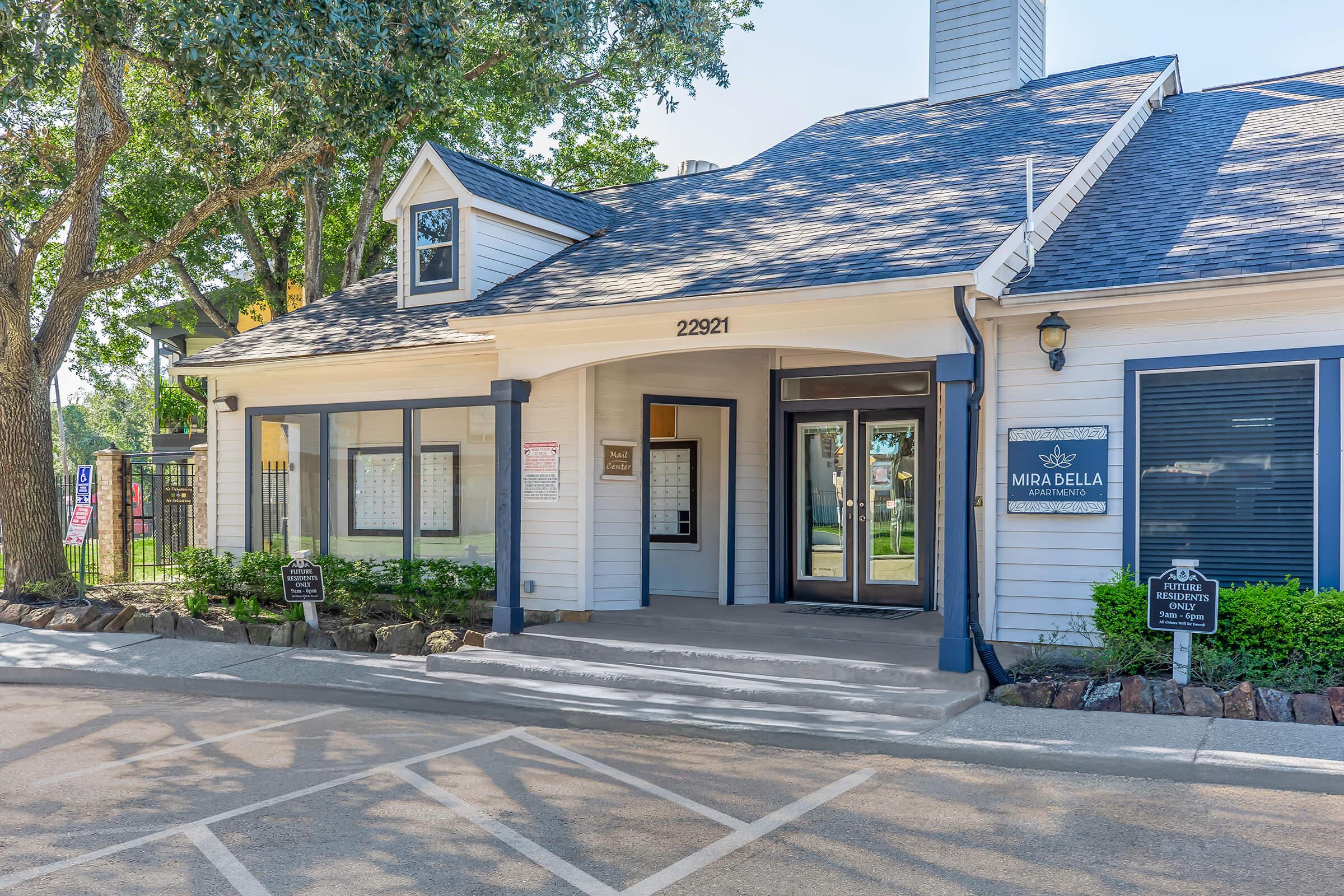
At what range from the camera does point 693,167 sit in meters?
16.7

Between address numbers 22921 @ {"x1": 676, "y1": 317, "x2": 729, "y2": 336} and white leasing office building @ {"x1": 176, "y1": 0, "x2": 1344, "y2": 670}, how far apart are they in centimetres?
5

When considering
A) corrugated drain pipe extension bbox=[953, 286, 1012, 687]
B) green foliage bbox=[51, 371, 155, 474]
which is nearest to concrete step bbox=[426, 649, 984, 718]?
corrugated drain pipe extension bbox=[953, 286, 1012, 687]

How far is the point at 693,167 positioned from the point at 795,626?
9.07 metres

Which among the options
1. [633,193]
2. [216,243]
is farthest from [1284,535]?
[216,243]

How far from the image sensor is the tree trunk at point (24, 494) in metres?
13.1

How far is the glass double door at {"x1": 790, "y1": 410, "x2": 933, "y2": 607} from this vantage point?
1100 centimetres

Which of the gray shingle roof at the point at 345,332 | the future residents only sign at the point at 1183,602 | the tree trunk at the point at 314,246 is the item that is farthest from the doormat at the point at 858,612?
the tree trunk at the point at 314,246

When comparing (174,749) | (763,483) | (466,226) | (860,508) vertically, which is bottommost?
(174,749)

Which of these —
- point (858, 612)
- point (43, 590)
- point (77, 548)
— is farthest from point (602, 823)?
point (77, 548)

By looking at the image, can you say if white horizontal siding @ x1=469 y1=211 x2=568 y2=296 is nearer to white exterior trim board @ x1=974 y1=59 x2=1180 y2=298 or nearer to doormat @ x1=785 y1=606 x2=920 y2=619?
doormat @ x1=785 y1=606 x2=920 y2=619

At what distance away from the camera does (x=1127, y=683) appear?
24.8ft

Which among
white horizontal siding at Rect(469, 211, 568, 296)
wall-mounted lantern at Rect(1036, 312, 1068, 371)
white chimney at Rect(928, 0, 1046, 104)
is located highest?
white chimney at Rect(928, 0, 1046, 104)

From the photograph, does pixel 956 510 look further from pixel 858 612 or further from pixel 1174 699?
pixel 858 612

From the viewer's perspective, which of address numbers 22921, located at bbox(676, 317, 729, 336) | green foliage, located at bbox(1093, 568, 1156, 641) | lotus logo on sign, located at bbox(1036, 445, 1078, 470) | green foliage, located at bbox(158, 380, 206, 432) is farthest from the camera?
green foliage, located at bbox(158, 380, 206, 432)
